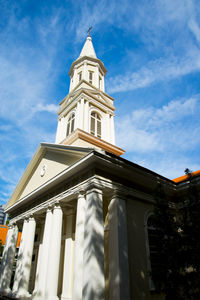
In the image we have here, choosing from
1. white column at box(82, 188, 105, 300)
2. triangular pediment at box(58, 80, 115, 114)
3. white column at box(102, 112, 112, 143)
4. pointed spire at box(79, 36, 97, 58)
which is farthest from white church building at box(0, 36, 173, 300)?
pointed spire at box(79, 36, 97, 58)

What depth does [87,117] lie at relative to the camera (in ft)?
58.4

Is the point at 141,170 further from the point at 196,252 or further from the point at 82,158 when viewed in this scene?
the point at 196,252

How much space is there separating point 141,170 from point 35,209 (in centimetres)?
736

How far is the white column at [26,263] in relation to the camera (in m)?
12.3

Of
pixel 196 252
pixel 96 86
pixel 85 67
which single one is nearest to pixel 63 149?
pixel 196 252

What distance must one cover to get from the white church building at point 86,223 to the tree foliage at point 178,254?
0.61 metres

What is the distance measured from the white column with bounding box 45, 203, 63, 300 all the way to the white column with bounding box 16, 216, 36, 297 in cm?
335

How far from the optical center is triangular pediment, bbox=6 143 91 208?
35.8 ft

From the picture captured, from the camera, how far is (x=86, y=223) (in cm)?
864

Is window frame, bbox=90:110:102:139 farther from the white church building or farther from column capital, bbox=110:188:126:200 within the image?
column capital, bbox=110:188:126:200

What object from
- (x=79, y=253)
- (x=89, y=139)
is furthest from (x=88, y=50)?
(x=79, y=253)

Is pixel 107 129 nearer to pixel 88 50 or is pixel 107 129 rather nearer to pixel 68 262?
pixel 68 262

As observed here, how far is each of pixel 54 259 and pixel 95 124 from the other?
1108 cm

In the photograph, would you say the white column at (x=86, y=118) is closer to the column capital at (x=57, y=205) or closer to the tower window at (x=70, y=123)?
the tower window at (x=70, y=123)
